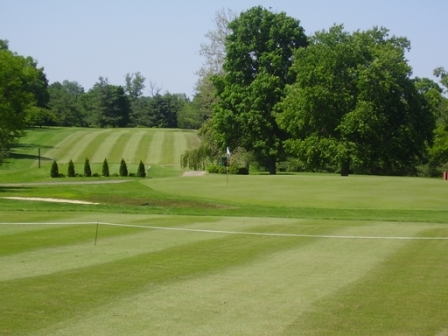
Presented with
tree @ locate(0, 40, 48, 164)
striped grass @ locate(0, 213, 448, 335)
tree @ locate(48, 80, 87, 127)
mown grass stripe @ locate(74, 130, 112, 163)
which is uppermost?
tree @ locate(48, 80, 87, 127)

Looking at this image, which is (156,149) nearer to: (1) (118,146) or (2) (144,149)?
(2) (144,149)

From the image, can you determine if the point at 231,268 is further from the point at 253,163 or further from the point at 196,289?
the point at 253,163

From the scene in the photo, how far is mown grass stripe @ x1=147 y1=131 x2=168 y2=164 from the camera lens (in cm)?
8444

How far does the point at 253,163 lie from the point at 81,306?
6048cm

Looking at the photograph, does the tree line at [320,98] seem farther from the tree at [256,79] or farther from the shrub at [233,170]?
the shrub at [233,170]

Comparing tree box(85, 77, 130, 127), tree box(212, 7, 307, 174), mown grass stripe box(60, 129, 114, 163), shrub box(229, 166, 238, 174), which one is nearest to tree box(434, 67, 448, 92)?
tree box(212, 7, 307, 174)

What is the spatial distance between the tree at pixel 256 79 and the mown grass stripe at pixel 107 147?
24.4 m

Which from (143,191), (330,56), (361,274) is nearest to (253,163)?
(330,56)

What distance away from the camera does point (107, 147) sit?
90.3 metres

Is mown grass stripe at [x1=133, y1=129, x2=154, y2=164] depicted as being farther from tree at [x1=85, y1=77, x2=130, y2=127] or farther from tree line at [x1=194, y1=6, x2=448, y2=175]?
tree at [x1=85, y1=77, x2=130, y2=127]

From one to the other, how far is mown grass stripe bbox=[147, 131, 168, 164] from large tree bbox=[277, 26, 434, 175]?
98.8 ft

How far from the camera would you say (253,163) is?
68.4 m

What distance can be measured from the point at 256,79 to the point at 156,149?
33.8m

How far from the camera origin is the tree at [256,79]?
59.9 meters
